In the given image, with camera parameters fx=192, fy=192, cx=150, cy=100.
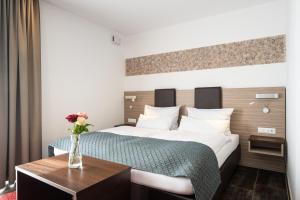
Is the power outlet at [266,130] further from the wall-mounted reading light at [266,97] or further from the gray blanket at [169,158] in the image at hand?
the gray blanket at [169,158]

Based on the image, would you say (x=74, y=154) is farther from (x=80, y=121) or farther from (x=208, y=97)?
(x=208, y=97)

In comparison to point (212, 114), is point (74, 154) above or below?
below

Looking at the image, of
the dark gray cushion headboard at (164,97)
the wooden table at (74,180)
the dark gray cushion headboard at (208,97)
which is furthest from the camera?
the dark gray cushion headboard at (164,97)

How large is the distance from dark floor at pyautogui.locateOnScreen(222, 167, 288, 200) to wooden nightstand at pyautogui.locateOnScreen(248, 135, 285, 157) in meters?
0.33

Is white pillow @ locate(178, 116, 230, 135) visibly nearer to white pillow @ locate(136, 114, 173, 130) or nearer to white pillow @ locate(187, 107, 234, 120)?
white pillow @ locate(187, 107, 234, 120)

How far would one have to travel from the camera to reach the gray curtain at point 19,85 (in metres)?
2.32

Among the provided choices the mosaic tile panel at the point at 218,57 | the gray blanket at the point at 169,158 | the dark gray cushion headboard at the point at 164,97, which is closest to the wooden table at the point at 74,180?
the gray blanket at the point at 169,158

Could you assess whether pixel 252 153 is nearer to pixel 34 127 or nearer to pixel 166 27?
pixel 166 27

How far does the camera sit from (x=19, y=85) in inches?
96.3

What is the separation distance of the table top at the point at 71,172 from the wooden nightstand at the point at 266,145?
79.2 inches

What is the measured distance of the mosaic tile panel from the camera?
2.79 metres

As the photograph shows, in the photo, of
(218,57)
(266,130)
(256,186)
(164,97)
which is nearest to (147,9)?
(218,57)

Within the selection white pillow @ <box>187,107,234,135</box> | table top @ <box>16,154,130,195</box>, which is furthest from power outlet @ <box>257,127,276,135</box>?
table top @ <box>16,154,130,195</box>

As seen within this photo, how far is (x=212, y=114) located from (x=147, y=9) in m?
1.94
